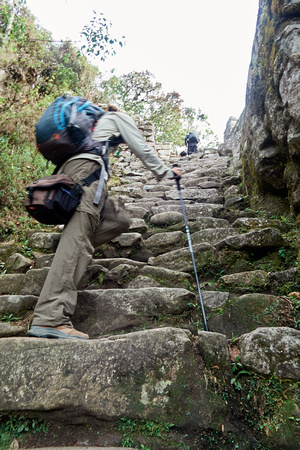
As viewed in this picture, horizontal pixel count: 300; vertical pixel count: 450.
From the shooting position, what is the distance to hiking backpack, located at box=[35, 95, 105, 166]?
2287 mm

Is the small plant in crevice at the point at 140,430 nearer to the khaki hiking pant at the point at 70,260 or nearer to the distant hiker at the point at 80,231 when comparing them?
the distant hiker at the point at 80,231

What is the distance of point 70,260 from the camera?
7.48 ft

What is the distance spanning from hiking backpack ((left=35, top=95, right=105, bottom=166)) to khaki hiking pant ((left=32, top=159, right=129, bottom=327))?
125 millimetres

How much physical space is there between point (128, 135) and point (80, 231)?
102cm

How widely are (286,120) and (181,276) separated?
2.04 metres

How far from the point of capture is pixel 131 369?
1.75m

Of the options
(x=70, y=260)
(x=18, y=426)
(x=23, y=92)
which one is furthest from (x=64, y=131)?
(x=23, y=92)

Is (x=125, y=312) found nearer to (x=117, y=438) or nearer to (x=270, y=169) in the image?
(x=117, y=438)

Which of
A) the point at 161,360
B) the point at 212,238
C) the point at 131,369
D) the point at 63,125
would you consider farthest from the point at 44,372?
the point at 212,238

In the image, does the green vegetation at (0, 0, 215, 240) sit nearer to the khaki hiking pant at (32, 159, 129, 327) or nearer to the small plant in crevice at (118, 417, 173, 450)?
the khaki hiking pant at (32, 159, 129, 327)

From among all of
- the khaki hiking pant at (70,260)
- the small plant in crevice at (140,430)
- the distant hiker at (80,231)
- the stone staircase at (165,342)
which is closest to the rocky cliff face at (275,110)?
the stone staircase at (165,342)

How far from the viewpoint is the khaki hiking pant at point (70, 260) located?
217cm

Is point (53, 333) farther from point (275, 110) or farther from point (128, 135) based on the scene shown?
point (275, 110)

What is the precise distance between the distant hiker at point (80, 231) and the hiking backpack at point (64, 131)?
0.29 feet
